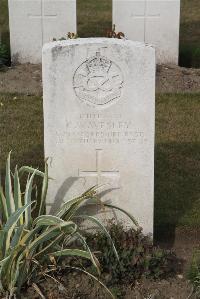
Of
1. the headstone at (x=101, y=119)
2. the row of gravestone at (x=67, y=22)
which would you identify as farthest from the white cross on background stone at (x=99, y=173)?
the row of gravestone at (x=67, y=22)

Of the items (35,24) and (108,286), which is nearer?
(108,286)

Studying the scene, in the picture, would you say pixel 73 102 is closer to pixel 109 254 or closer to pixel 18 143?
pixel 109 254

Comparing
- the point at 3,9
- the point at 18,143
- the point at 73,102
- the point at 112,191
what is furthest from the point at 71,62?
the point at 3,9

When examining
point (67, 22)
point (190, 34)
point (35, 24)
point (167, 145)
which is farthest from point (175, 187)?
point (190, 34)

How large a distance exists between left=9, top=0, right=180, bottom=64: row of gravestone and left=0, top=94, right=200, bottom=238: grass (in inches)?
63.3

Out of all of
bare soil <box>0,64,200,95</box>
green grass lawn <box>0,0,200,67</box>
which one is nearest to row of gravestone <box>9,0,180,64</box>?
bare soil <box>0,64,200,95</box>

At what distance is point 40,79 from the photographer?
1026 centimetres

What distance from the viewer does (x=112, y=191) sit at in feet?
17.8

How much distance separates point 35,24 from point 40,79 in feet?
3.80

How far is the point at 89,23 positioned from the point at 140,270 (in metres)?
10.5

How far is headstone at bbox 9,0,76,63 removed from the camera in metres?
10.8

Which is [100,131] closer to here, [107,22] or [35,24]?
[35,24]

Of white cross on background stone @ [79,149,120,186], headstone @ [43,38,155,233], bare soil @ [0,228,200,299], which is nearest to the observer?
bare soil @ [0,228,200,299]

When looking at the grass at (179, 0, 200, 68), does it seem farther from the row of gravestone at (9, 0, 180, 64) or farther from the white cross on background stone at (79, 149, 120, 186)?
the white cross on background stone at (79, 149, 120, 186)
